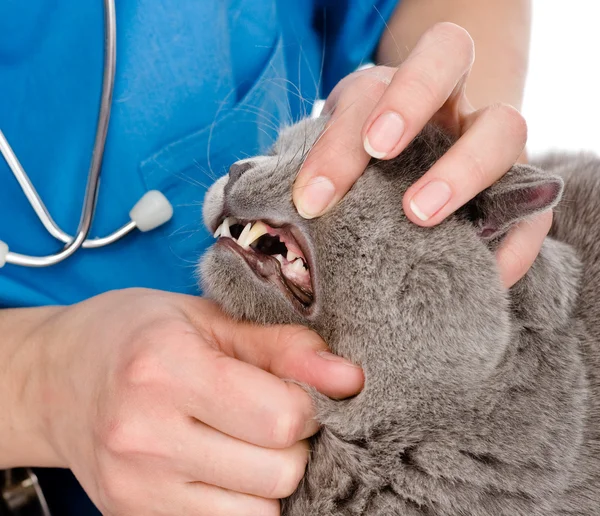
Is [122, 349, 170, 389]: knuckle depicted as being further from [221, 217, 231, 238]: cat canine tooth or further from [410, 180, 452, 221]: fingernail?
[410, 180, 452, 221]: fingernail

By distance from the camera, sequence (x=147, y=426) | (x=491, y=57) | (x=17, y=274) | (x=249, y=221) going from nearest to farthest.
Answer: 1. (x=147, y=426)
2. (x=249, y=221)
3. (x=17, y=274)
4. (x=491, y=57)

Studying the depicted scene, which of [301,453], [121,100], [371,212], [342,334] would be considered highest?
[121,100]

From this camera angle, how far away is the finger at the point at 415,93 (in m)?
0.71

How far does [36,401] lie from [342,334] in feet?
1.49

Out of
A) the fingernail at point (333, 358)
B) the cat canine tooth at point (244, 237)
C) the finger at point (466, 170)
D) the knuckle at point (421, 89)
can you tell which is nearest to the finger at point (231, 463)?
the fingernail at point (333, 358)

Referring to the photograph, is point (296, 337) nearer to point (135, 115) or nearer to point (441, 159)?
point (441, 159)

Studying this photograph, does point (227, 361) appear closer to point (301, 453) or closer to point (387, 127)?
point (301, 453)

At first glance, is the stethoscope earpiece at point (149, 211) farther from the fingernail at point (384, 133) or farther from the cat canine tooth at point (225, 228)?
the fingernail at point (384, 133)

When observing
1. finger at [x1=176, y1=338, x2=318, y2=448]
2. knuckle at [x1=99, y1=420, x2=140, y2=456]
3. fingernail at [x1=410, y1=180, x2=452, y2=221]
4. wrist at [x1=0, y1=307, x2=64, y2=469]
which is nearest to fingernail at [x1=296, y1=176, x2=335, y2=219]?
fingernail at [x1=410, y1=180, x2=452, y2=221]

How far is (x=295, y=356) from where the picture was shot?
0.72m

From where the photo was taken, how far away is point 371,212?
2.40 ft

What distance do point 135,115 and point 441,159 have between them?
59 centimetres

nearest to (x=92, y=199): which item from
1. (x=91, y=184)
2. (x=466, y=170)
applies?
(x=91, y=184)

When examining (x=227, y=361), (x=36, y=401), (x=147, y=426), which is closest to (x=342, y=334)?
(x=227, y=361)
